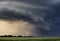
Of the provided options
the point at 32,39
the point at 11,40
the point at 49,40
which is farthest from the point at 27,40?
the point at 49,40

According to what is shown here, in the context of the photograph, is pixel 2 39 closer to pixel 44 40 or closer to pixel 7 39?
pixel 7 39

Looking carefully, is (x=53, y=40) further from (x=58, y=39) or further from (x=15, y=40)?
(x=15, y=40)

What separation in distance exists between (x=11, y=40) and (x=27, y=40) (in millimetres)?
240

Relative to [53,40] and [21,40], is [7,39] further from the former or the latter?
[53,40]

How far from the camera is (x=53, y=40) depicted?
1940mm

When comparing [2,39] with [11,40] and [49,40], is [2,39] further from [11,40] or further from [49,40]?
[49,40]

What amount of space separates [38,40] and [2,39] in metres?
0.55

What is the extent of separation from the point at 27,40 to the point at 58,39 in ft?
1.62

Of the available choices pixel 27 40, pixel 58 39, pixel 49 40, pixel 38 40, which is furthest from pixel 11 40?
pixel 58 39

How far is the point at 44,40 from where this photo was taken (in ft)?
6.19

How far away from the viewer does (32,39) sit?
1.88 metres

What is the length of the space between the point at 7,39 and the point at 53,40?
717mm

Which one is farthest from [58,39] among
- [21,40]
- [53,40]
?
[21,40]

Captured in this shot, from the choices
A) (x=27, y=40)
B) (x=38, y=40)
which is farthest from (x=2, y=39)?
(x=38, y=40)
